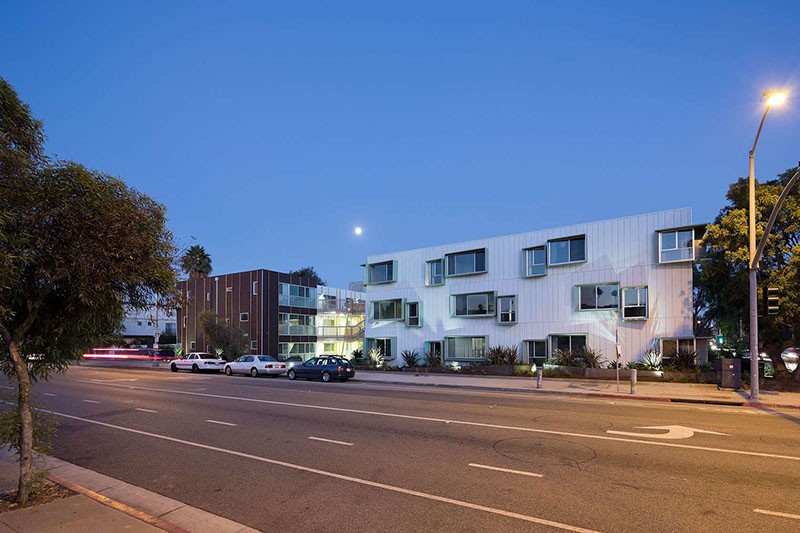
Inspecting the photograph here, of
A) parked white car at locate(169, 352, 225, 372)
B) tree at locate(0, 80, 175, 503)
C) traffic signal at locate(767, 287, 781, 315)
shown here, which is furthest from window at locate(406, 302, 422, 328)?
tree at locate(0, 80, 175, 503)

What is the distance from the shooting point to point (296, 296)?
52188 millimetres

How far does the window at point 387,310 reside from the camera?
4019cm

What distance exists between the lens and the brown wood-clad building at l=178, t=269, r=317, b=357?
48.6m

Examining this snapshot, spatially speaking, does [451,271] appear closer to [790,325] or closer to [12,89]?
[790,325]

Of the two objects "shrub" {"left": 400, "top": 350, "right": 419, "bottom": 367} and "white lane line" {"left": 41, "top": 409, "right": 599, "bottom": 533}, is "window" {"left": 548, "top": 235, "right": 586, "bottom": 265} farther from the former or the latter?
"white lane line" {"left": 41, "top": 409, "right": 599, "bottom": 533}

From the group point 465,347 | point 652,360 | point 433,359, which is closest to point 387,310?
point 433,359

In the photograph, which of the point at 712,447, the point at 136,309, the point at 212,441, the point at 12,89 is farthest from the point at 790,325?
the point at 12,89

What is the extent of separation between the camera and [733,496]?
690 cm

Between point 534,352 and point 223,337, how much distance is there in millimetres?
26393

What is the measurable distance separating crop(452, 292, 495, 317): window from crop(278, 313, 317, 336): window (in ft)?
68.2

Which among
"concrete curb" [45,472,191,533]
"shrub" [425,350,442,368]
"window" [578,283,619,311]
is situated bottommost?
"shrub" [425,350,442,368]

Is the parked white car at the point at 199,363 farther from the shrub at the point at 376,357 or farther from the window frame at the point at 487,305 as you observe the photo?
the window frame at the point at 487,305

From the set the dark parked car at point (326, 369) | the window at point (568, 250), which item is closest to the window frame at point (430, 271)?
the window at point (568, 250)

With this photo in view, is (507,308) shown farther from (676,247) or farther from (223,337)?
(223,337)
